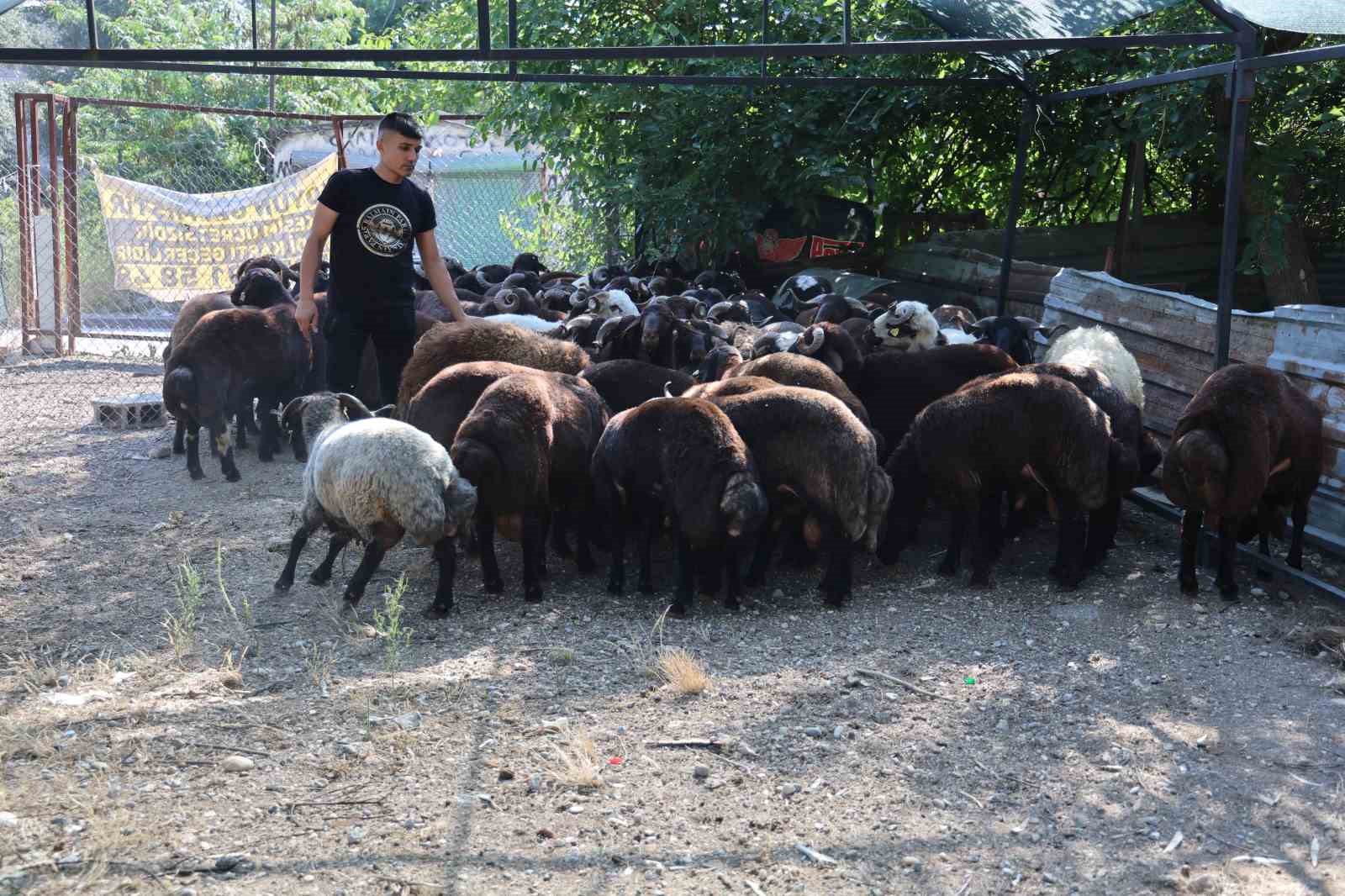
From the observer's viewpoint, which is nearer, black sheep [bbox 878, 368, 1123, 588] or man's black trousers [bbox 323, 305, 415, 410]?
black sheep [bbox 878, 368, 1123, 588]

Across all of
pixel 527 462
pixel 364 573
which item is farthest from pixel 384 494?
pixel 527 462

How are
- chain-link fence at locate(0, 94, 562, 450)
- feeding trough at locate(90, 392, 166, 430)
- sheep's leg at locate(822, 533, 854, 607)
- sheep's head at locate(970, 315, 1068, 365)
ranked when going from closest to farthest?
sheep's leg at locate(822, 533, 854, 607)
sheep's head at locate(970, 315, 1068, 365)
feeding trough at locate(90, 392, 166, 430)
chain-link fence at locate(0, 94, 562, 450)

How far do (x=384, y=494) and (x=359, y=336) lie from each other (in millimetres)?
2198

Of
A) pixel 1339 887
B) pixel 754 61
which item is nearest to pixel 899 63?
pixel 754 61

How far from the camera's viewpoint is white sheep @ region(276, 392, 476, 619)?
596 centimetres

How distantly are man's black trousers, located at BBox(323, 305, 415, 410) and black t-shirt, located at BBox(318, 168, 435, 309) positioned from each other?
0.06 m

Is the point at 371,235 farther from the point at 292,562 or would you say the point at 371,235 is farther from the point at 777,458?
the point at 777,458

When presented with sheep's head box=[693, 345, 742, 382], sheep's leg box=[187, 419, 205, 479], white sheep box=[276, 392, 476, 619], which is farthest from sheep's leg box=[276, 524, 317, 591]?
sheep's head box=[693, 345, 742, 382]

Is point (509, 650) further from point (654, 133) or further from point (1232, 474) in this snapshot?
point (654, 133)

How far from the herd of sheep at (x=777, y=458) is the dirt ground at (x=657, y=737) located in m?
0.29

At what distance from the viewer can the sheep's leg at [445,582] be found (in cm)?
625

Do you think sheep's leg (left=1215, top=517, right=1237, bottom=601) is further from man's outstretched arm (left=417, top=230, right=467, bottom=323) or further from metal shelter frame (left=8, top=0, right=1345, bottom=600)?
man's outstretched arm (left=417, top=230, right=467, bottom=323)

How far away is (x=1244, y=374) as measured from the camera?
659cm

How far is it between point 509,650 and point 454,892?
2.12m
